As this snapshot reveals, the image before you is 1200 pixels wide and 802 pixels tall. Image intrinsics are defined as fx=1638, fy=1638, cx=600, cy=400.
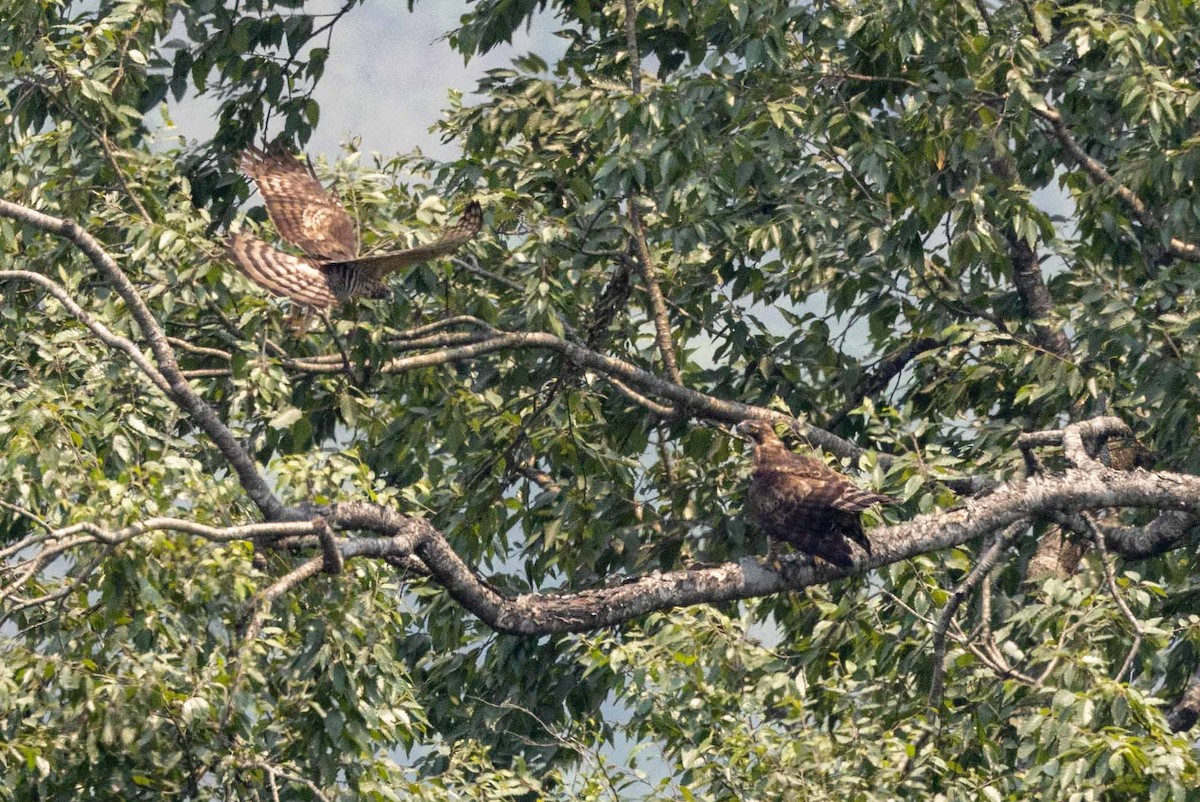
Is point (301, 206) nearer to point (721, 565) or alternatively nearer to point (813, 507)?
point (721, 565)

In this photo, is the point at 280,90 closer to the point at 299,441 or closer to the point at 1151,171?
the point at 299,441

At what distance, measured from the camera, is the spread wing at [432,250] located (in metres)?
6.30

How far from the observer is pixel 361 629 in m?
5.04

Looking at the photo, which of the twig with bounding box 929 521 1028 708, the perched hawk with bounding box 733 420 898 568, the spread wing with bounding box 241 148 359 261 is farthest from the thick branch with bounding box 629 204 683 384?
the twig with bounding box 929 521 1028 708

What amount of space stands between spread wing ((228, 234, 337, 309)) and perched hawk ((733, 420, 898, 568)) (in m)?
1.89

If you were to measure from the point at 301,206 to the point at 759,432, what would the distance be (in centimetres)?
245

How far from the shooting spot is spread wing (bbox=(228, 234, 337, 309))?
→ 6246 millimetres

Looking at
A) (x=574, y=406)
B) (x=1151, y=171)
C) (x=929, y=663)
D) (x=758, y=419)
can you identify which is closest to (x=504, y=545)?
(x=574, y=406)

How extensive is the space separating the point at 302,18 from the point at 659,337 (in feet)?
9.83

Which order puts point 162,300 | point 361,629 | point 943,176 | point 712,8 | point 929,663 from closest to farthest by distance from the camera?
1. point 361,629
2. point 929,663
3. point 162,300
4. point 712,8
5. point 943,176

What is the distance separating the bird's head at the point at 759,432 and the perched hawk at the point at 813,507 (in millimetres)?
396

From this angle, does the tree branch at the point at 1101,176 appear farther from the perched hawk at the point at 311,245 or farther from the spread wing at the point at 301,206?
the spread wing at the point at 301,206

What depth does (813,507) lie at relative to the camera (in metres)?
5.97

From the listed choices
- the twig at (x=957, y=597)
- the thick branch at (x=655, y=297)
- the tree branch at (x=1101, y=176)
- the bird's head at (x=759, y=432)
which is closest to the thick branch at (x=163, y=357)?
the twig at (x=957, y=597)
